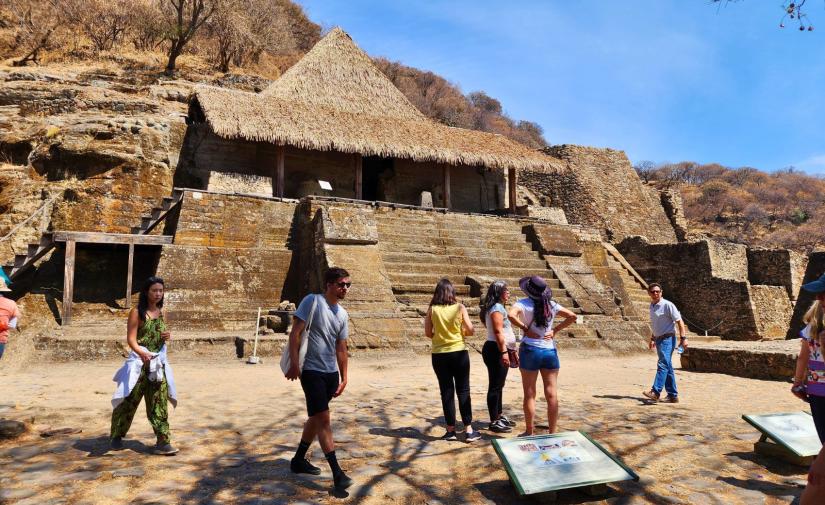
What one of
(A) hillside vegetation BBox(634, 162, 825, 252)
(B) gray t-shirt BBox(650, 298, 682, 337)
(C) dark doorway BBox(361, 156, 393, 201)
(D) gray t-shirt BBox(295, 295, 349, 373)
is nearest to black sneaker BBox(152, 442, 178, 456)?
(D) gray t-shirt BBox(295, 295, 349, 373)

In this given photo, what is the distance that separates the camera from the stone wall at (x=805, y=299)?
1194cm

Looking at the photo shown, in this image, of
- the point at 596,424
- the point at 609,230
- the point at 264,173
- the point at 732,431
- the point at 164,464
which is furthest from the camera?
the point at 609,230

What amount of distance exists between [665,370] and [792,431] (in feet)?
7.45

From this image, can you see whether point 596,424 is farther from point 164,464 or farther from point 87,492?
point 87,492

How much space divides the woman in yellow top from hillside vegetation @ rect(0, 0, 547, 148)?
75.7 ft

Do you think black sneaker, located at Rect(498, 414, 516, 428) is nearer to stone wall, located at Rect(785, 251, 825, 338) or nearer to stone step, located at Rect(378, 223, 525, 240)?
stone step, located at Rect(378, 223, 525, 240)

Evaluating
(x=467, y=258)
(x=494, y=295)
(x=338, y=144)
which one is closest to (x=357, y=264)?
(x=467, y=258)

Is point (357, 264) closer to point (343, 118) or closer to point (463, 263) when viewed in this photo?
point (463, 263)

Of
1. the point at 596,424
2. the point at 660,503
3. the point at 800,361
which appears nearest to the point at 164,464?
→ the point at 660,503

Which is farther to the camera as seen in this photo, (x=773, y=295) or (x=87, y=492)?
(x=773, y=295)

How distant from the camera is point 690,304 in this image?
55.4 ft

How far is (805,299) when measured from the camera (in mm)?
12039

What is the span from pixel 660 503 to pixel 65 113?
18590 millimetres

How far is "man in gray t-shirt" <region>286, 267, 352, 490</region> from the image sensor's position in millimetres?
3201
